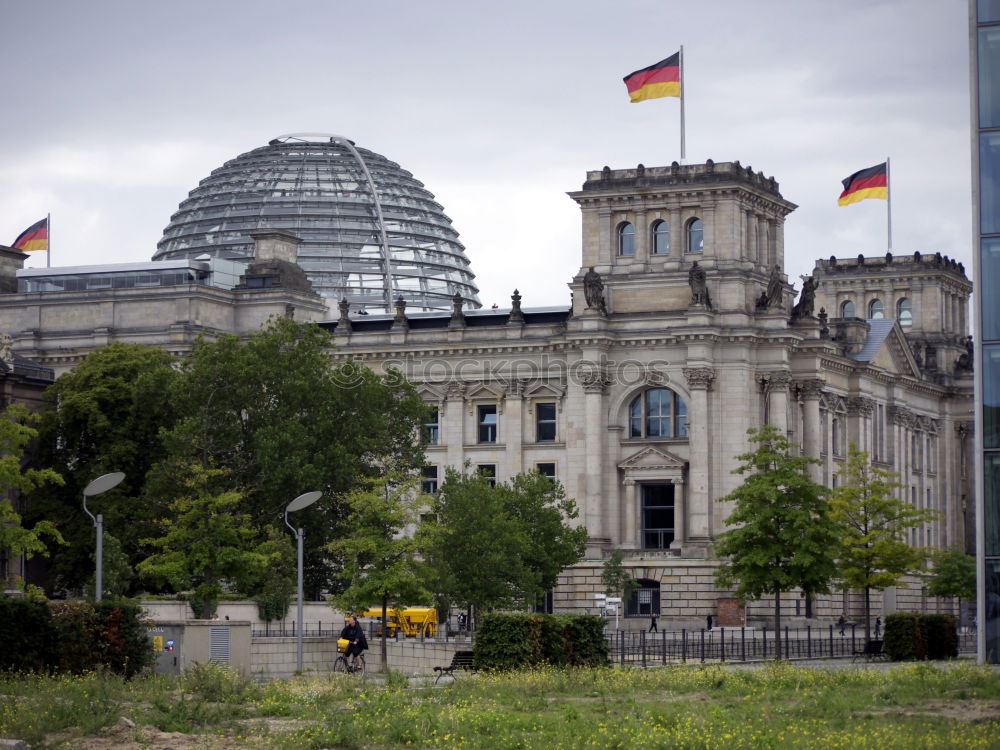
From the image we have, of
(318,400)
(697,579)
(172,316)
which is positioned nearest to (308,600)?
Answer: (318,400)

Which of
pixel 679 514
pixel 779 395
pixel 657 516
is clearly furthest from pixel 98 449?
pixel 779 395

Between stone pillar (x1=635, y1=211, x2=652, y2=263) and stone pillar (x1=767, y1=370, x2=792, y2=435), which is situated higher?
stone pillar (x1=635, y1=211, x2=652, y2=263)

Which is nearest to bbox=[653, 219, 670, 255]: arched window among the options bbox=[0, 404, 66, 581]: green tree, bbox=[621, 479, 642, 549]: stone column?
bbox=[621, 479, 642, 549]: stone column

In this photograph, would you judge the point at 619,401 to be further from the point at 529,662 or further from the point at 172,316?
the point at 529,662

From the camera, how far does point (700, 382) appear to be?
11012 centimetres

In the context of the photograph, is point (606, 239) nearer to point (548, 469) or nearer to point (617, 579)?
point (548, 469)

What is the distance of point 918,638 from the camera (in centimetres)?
7075

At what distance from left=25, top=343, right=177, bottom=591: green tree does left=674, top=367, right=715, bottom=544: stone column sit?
30107mm

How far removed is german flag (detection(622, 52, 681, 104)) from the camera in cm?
10725

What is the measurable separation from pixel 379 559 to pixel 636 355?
40711 millimetres

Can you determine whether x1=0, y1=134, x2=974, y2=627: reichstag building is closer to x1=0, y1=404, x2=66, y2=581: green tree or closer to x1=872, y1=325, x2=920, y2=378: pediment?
x1=872, y1=325, x2=920, y2=378: pediment

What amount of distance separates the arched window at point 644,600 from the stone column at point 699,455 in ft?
10.8

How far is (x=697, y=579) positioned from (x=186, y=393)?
103 ft

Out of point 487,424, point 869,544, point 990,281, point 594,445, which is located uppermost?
point 487,424
